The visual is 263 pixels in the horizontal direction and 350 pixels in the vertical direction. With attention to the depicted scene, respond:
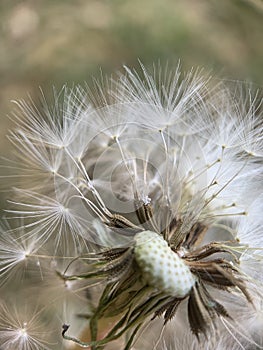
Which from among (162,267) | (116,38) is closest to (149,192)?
(162,267)

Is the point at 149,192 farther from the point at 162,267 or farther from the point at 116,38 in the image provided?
the point at 116,38

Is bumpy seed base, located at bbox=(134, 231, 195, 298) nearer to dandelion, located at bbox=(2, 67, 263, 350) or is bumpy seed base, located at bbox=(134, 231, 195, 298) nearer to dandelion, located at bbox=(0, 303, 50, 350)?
dandelion, located at bbox=(2, 67, 263, 350)

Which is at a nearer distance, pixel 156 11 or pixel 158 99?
pixel 158 99

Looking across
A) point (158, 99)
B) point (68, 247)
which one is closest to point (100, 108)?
point (158, 99)

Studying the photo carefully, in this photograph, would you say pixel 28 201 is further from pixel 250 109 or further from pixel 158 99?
pixel 250 109

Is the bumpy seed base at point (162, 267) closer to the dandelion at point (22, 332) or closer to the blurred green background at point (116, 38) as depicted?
the dandelion at point (22, 332)

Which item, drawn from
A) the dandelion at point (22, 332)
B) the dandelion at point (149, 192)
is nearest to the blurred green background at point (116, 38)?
the dandelion at point (149, 192)
